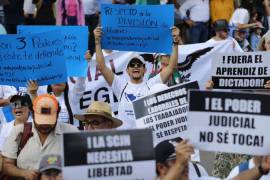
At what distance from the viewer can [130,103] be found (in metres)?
9.90

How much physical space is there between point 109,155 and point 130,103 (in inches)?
130

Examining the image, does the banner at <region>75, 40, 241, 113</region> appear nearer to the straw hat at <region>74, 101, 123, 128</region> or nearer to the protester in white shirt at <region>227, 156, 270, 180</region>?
the straw hat at <region>74, 101, 123, 128</region>

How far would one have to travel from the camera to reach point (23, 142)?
26.5 ft

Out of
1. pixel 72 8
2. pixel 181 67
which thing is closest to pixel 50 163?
pixel 181 67

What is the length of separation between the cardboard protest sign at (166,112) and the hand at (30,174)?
50.5 inches

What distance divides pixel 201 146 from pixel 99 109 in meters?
2.36

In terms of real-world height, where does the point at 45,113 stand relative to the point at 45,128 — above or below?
above

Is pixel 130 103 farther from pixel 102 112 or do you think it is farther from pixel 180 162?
pixel 180 162

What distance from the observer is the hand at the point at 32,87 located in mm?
9680

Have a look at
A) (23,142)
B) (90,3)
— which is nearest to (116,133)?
(23,142)

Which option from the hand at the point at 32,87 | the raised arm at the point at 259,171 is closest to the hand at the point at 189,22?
the hand at the point at 32,87

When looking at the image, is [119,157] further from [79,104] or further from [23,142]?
[79,104]

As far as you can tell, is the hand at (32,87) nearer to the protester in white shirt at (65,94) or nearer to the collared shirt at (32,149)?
the protester in white shirt at (65,94)

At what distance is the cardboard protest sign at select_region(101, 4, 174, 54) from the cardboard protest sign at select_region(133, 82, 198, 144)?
82.6 inches
